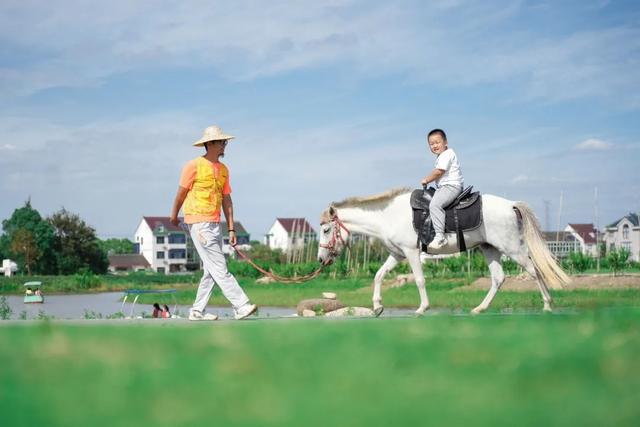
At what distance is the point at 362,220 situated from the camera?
12016mm

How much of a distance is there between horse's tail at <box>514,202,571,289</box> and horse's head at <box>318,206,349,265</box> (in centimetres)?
262

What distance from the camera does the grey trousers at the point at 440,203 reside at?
36.6ft

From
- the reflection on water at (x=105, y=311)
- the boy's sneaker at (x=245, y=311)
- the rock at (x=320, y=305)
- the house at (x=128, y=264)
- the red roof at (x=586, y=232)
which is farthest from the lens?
the house at (x=128, y=264)

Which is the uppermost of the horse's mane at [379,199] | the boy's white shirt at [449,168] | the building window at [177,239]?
the building window at [177,239]

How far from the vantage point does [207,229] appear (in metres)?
10.6

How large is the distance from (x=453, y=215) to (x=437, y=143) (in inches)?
40.8

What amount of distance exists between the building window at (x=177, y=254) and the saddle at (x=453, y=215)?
120514 mm

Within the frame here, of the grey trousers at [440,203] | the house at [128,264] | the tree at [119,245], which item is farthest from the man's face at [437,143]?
the tree at [119,245]

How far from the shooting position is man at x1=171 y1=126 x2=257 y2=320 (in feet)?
34.6

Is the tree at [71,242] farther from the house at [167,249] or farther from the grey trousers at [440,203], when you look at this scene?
the grey trousers at [440,203]

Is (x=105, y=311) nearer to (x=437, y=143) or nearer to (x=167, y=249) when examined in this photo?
(x=437, y=143)

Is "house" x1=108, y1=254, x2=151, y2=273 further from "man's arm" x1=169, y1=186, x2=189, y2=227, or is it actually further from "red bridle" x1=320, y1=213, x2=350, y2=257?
"man's arm" x1=169, y1=186, x2=189, y2=227

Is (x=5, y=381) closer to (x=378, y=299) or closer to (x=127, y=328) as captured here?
(x=127, y=328)

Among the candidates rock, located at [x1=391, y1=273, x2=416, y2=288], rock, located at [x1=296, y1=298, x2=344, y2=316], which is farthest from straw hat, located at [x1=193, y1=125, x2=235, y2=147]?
rock, located at [x1=391, y1=273, x2=416, y2=288]
